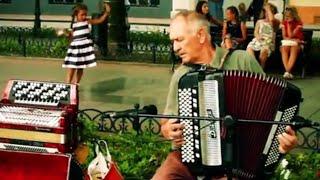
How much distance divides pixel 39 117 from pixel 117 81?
7464mm

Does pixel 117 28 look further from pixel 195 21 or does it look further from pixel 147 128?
pixel 195 21

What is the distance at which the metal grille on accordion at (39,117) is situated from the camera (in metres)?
5.61

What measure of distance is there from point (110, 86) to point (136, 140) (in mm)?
5546

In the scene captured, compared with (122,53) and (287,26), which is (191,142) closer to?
→ (287,26)

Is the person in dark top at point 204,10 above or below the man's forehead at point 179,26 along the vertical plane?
below

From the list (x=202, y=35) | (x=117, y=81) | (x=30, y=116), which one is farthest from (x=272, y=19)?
(x=202, y=35)

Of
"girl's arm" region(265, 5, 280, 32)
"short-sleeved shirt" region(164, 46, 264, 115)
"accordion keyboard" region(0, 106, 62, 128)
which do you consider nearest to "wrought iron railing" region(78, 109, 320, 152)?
"accordion keyboard" region(0, 106, 62, 128)

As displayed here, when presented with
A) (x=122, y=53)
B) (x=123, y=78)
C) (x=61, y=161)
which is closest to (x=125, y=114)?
(x=61, y=161)

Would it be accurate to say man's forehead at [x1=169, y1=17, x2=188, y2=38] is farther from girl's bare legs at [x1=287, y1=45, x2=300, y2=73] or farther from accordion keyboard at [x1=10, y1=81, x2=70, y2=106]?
girl's bare legs at [x1=287, y1=45, x2=300, y2=73]

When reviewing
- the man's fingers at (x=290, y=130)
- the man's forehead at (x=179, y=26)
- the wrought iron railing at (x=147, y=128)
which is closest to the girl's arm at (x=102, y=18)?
the wrought iron railing at (x=147, y=128)

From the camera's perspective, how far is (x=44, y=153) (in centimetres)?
569

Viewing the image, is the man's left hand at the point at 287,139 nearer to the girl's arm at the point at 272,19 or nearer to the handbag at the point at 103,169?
the handbag at the point at 103,169

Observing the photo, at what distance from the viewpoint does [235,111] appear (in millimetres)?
4422

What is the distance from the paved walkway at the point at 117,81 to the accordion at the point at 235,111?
5580 mm
